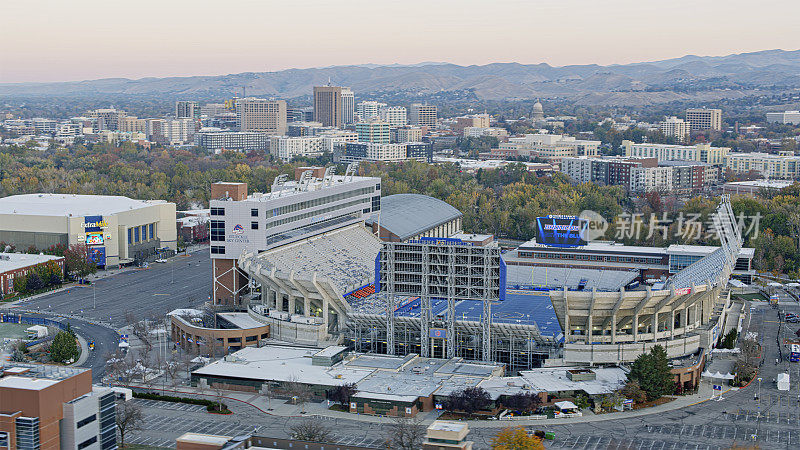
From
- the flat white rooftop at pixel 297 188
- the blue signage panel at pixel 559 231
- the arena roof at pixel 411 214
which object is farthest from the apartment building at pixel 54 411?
the blue signage panel at pixel 559 231

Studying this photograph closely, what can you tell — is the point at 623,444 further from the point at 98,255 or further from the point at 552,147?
the point at 552,147

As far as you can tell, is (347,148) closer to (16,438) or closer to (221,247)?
(221,247)

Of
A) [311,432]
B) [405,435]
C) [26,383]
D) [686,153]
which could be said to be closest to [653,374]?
[405,435]

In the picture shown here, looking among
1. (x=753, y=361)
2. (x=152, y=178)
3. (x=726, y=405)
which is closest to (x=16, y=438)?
(x=726, y=405)

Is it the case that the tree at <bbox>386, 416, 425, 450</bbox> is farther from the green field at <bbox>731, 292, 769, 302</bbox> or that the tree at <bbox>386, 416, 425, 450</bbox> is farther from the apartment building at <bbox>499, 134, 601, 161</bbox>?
the apartment building at <bbox>499, 134, 601, 161</bbox>

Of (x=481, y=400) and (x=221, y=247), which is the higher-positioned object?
(x=221, y=247)

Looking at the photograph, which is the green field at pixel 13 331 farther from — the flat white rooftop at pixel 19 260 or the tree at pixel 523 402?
the tree at pixel 523 402

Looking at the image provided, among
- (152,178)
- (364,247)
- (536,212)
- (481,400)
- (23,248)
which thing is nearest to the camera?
(481,400)
